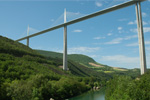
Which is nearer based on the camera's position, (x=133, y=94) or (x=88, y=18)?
(x=133, y=94)

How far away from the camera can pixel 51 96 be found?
19.8 metres

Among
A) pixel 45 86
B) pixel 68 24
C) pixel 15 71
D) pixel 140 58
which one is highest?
pixel 68 24

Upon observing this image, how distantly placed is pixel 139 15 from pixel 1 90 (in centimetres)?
2030

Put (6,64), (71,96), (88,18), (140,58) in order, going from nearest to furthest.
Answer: (140,58)
(71,96)
(6,64)
(88,18)

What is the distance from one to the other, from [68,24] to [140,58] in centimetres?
2087

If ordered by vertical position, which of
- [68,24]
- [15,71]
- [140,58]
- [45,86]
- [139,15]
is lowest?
[45,86]

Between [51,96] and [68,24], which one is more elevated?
[68,24]

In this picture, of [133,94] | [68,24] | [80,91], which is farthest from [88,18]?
[133,94]

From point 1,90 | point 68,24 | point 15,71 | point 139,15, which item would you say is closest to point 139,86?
point 1,90

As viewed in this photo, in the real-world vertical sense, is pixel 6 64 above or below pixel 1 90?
above

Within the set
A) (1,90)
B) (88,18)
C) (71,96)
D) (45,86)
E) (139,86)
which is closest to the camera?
(139,86)

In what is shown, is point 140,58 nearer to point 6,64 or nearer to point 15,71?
point 15,71

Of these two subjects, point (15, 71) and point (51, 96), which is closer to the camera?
point (51, 96)

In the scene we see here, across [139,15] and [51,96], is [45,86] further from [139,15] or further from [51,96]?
[139,15]
